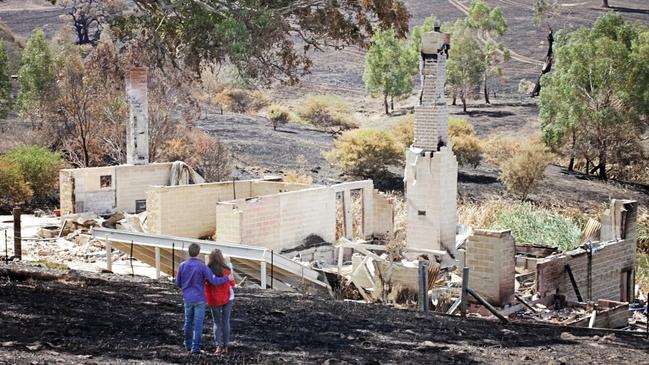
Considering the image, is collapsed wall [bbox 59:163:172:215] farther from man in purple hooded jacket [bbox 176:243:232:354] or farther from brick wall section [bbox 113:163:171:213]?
man in purple hooded jacket [bbox 176:243:232:354]

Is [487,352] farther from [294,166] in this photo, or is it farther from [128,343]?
[294,166]

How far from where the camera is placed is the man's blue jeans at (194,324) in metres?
11.2

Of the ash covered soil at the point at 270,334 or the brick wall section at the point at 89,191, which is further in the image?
the brick wall section at the point at 89,191

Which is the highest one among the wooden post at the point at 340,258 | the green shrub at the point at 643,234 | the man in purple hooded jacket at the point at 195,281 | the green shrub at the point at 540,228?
the man in purple hooded jacket at the point at 195,281

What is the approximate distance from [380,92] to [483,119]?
28.8 feet

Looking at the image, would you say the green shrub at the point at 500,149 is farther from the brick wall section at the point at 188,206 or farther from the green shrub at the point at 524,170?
the brick wall section at the point at 188,206

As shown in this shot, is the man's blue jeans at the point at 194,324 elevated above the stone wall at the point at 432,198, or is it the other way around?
the man's blue jeans at the point at 194,324

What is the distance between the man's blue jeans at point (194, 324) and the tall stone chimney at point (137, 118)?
20.8 m

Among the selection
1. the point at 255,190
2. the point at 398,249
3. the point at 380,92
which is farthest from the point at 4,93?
the point at 398,249

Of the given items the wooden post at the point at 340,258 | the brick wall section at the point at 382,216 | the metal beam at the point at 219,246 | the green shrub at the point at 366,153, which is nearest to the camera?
the metal beam at the point at 219,246

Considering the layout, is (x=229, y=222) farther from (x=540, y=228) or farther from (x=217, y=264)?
(x=540, y=228)

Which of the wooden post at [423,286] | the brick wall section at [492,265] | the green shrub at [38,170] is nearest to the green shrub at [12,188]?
the green shrub at [38,170]

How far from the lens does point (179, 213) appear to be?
88.6ft

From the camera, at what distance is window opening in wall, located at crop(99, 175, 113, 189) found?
98.9 ft
